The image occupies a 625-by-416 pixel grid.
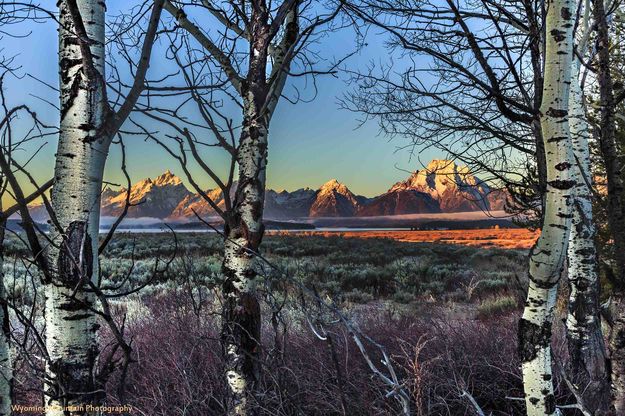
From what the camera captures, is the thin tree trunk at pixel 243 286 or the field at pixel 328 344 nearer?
the field at pixel 328 344

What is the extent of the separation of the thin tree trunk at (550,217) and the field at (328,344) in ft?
0.83

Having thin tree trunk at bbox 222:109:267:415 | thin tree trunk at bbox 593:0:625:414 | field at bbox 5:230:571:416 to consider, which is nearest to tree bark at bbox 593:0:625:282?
thin tree trunk at bbox 593:0:625:414

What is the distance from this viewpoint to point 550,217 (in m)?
2.20

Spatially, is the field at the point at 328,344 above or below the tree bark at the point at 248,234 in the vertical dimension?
below

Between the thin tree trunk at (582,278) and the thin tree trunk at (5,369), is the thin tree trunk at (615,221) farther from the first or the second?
the thin tree trunk at (5,369)

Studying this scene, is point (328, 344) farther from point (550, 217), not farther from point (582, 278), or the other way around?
point (582, 278)

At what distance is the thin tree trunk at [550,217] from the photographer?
219 centimetres

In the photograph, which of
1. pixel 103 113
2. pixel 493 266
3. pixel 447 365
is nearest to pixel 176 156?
pixel 103 113

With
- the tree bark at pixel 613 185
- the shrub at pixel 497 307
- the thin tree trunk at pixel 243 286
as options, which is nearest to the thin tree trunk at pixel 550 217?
the tree bark at pixel 613 185

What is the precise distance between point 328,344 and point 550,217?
47.9 inches

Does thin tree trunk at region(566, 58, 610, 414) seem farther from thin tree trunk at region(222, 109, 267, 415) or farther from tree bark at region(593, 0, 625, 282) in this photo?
thin tree trunk at region(222, 109, 267, 415)

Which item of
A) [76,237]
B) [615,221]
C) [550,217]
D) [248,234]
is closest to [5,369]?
[76,237]

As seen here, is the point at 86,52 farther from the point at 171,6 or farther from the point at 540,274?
the point at 171,6

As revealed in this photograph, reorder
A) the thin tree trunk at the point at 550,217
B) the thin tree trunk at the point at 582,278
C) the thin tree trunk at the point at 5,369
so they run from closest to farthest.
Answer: the thin tree trunk at the point at 550,217
the thin tree trunk at the point at 5,369
the thin tree trunk at the point at 582,278
